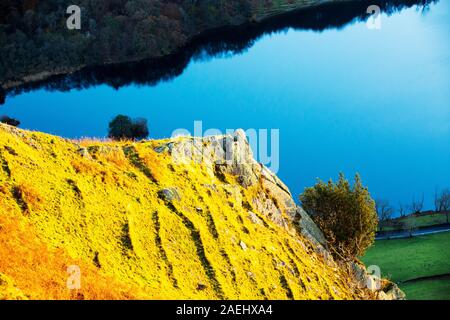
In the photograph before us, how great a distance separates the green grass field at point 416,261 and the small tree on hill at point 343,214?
19720 mm

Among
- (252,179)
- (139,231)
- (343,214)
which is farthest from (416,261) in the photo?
(139,231)

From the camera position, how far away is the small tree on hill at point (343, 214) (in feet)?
128

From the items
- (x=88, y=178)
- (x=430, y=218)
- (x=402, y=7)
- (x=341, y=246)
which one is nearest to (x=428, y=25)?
(x=402, y=7)

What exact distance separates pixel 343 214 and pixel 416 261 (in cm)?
3188

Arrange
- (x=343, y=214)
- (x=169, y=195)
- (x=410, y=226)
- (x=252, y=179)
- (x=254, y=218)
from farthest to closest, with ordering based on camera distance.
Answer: (x=410, y=226) → (x=343, y=214) → (x=252, y=179) → (x=254, y=218) → (x=169, y=195)

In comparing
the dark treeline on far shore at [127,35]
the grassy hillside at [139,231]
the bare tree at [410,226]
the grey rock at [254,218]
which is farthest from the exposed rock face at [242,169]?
the dark treeline on far shore at [127,35]

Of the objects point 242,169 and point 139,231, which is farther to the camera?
point 242,169

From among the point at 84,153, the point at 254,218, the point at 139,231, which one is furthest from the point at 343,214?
the point at 84,153

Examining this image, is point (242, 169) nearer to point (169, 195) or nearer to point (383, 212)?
point (169, 195)

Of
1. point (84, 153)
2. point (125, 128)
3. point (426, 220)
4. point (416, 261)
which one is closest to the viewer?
point (84, 153)

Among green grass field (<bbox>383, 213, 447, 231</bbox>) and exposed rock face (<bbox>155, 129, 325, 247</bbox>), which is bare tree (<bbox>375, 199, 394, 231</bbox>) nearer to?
green grass field (<bbox>383, 213, 447, 231</bbox>)

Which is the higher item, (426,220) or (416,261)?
(426,220)

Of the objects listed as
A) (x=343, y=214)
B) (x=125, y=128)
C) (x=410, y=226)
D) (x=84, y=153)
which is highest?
(x=125, y=128)

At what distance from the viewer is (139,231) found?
2700 cm
